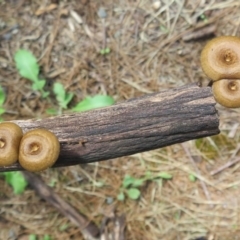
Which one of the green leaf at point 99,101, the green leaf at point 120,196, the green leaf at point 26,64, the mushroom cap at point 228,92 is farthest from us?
the green leaf at point 26,64

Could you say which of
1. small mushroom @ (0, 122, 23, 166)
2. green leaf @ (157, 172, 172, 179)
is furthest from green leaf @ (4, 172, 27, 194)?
small mushroom @ (0, 122, 23, 166)

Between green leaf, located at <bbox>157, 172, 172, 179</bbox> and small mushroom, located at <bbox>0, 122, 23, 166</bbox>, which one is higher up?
green leaf, located at <bbox>157, 172, 172, 179</bbox>

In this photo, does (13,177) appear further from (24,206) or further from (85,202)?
(85,202)

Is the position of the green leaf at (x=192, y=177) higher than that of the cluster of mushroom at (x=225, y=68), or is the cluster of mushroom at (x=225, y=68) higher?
the green leaf at (x=192, y=177)

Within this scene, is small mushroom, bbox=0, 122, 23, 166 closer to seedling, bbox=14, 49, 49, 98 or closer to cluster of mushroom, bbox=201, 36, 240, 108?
cluster of mushroom, bbox=201, 36, 240, 108

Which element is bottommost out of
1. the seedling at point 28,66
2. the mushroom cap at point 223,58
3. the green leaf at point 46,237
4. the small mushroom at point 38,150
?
the small mushroom at point 38,150

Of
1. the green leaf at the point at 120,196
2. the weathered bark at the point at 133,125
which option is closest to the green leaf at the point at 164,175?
the green leaf at the point at 120,196

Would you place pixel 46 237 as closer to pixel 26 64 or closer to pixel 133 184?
pixel 133 184

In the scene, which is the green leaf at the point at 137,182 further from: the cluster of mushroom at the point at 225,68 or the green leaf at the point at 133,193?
the cluster of mushroom at the point at 225,68

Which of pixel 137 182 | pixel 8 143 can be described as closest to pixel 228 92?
pixel 8 143
